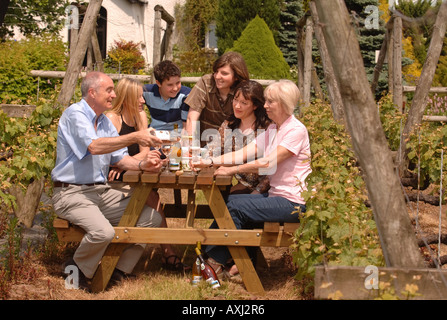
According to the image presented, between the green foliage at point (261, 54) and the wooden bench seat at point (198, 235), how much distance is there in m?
11.7

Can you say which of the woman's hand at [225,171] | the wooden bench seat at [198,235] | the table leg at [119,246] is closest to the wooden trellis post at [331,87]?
the woman's hand at [225,171]

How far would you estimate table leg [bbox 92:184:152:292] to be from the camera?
4074mm

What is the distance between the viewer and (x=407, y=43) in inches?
671

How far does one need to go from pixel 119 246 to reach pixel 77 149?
0.68 metres

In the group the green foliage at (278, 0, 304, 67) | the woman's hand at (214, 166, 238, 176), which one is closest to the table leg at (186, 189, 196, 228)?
the woman's hand at (214, 166, 238, 176)

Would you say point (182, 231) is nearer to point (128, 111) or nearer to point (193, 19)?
point (128, 111)

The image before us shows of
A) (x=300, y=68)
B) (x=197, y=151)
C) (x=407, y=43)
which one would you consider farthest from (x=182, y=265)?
(x=407, y=43)

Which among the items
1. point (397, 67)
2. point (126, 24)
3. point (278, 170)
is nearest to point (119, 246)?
point (278, 170)

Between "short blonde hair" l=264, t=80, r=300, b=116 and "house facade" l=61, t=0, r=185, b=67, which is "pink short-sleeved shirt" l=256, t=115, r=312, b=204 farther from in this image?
"house facade" l=61, t=0, r=185, b=67

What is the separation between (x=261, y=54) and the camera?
614 inches

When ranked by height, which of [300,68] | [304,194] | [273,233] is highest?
[300,68]

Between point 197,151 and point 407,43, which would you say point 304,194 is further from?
point 407,43

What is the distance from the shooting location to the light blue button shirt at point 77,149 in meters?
4.05
